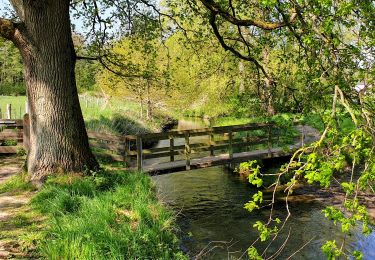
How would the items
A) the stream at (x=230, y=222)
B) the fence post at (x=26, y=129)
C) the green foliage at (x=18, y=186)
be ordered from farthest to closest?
the fence post at (x=26, y=129) → the stream at (x=230, y=222) → the green foliage at (x=18, y=186)

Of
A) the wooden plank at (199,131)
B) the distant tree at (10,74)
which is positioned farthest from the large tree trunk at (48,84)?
the distant tree at (10,74)

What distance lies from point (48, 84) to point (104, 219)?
3786 mm

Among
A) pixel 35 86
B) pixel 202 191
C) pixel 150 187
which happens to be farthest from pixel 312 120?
pixel 202 191

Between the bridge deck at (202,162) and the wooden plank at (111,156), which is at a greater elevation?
the wooden plank at (111,156)

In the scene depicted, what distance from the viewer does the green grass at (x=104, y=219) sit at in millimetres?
4875

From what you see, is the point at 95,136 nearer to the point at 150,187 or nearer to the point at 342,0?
the point at 150,187

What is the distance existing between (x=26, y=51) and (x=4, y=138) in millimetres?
5916

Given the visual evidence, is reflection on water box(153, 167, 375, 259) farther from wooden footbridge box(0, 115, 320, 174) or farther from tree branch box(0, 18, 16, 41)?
tree branch box(0, 18, 16, 41)

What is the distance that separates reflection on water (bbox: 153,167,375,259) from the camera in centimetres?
877

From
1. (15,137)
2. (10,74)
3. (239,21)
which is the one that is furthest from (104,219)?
(10,74)

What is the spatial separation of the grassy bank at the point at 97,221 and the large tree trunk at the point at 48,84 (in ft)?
1.83

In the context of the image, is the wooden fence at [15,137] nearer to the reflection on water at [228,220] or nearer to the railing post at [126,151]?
the railing post at [126,151]

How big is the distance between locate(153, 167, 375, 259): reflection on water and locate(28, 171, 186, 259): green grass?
1129 millimetres

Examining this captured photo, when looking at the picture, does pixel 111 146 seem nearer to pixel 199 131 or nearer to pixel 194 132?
pixel 194 132
